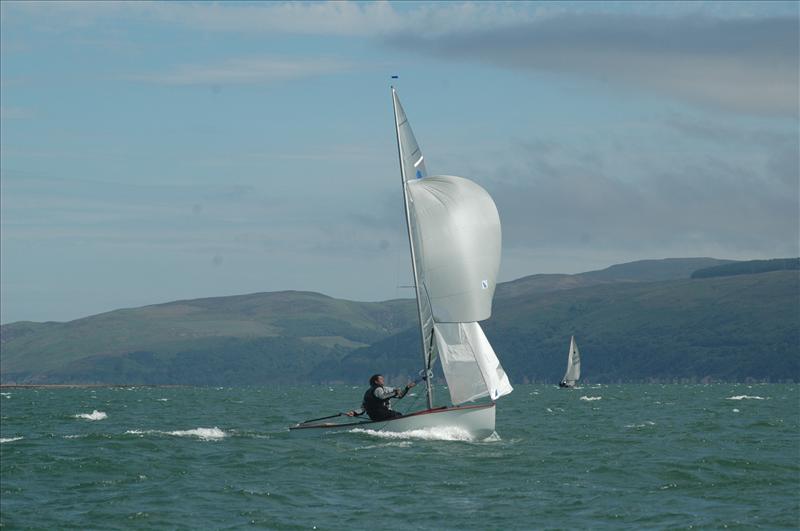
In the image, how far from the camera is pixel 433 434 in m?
40.7

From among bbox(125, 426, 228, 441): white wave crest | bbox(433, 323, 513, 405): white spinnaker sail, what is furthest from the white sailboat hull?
bbox(125, 426, 228, 441): white wave crest

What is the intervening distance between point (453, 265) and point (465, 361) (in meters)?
3.70

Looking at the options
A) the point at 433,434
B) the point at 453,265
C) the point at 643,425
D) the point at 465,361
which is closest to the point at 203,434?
the point at 433,434

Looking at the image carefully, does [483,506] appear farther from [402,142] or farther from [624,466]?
[402,142]

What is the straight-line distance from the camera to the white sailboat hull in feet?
132

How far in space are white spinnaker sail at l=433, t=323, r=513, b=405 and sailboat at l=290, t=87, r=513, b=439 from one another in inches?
1.4

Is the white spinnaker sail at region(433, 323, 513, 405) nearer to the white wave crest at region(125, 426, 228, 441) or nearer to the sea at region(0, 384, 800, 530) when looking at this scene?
the sea at region(0, 384, 800, 530)

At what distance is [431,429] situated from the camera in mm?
40625

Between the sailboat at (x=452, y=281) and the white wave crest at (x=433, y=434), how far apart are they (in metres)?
0.13

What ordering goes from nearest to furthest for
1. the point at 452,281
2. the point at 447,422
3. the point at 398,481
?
A: the point at 398,481
the point at 447,422
the point at 452,281

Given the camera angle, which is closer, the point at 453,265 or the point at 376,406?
the point at 453,265

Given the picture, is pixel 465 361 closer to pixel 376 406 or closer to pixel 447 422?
pixel 447 422

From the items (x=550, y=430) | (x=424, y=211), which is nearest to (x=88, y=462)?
(x=424, y=211)

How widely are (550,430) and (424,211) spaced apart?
1519 cm
